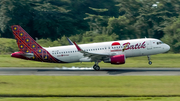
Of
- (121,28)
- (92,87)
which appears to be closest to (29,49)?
(92,87)

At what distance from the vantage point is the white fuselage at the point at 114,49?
39875mm

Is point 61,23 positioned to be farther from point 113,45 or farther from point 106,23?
point 113,45

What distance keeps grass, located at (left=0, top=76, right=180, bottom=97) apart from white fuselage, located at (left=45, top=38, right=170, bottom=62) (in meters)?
8.94

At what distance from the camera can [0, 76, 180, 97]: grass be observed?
23.8 meters

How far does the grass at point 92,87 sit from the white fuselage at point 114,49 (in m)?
8.94

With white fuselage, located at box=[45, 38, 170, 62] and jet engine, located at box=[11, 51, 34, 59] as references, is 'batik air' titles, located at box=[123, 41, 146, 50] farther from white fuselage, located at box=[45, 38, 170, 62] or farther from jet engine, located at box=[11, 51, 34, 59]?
jet engine, located at box=[11, 51, 34, 59]

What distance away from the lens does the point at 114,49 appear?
3991 cm

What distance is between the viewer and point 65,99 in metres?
21.8

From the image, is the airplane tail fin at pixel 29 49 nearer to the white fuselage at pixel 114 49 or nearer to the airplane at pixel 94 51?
the airplane at pixel 94 51

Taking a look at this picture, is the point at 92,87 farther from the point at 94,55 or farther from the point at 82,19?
the point at 82,19

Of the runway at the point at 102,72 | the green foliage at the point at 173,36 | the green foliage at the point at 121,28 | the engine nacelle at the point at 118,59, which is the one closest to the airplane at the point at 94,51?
the engine nacelle at the point at 118,59

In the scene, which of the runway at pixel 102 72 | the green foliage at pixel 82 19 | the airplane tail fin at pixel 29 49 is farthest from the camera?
the green foliage at pixel 82 19

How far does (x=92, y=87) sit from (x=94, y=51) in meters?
14.6

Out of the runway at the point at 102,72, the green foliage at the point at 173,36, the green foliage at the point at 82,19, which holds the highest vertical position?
the green foliage at the point at 82,19
